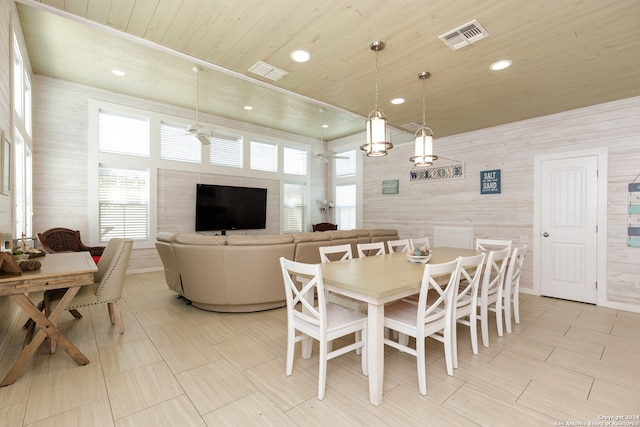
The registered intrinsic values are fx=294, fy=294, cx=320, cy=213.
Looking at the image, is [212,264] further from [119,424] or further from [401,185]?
[401,185]

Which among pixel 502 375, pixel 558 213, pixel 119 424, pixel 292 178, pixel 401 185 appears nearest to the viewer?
pixel 119 424

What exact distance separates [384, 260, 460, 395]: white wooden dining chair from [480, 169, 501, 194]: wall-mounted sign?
3.49 metres

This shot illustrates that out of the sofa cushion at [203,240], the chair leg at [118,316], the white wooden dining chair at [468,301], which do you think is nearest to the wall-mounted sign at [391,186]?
the white wooden dining chair at [468,301]

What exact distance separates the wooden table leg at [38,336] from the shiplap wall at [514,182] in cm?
569

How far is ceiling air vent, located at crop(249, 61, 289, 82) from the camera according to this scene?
3127 millimetres

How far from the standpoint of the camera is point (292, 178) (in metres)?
8.19

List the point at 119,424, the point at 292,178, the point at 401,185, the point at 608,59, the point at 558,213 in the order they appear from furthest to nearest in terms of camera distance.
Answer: the point at 292,178, the point at 401,185, the point at 558,213, the point at 608,59, the point at 119,424

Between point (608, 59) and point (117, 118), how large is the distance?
7.34m

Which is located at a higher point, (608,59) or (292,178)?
(608,59)

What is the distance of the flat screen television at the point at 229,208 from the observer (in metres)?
6.49

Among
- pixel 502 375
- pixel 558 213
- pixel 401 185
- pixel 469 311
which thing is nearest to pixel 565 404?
pixel 502 375

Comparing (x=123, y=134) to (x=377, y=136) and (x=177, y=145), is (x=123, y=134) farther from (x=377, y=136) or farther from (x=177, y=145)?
(x=377, y=136)

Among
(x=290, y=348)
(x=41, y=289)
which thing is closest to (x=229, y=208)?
(x=41, y=289)

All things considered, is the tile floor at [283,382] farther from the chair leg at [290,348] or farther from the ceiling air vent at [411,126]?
the ceiling air vent at [411,126]
